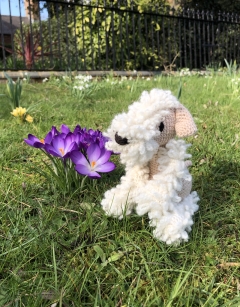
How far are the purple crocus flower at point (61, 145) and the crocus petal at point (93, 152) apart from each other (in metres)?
0.06

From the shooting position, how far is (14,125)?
2.57 m

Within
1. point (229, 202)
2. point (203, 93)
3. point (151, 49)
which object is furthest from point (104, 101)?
point (151, 49)

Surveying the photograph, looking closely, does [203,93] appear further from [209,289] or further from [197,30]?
[197,30]

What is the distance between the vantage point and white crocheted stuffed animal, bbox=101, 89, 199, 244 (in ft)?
3.40

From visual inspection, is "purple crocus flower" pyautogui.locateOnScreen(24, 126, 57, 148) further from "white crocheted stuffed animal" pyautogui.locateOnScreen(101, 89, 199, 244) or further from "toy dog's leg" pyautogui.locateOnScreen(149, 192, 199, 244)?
"toy dog's leg" pyautogui.locateOnScreen(149, 192, 199, 244)

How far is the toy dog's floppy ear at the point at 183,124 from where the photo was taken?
3.54 feet

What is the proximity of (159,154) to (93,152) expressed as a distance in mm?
294

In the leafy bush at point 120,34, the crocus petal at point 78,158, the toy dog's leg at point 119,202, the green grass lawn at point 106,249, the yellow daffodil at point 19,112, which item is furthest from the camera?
the leafy bush at point 120,34

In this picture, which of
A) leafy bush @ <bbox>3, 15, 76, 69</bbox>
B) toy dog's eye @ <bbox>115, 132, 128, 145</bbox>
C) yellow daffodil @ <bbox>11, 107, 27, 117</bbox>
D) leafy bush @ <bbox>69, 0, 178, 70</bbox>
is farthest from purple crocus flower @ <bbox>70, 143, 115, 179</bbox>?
leafy bush @ <bbox>3, 15, 76, 69</bbox>

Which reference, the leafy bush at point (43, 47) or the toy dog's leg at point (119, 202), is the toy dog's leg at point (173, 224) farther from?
the leafy bush at point (43, 47)

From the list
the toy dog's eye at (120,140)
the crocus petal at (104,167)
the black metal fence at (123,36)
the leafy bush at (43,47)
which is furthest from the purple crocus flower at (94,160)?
the leafy bush at (43,47)

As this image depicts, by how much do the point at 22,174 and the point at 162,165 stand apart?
87cm

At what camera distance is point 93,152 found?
1.33 m

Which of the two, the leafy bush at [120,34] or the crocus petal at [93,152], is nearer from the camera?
the crocus petal at [93,152]
